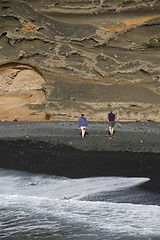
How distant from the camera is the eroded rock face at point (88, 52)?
87.5ft

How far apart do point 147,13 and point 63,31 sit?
681cm

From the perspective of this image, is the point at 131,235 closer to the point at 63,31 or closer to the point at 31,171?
the point at 31,171

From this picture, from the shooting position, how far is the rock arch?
27562 millimetres

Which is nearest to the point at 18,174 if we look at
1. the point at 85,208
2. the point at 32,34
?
the point at 85,208

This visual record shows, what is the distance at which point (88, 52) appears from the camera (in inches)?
1109

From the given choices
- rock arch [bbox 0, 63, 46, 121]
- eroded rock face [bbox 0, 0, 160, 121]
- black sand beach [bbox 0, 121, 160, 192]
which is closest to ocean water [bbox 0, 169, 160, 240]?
black sand beach [bbox 0, 121, 160, 192]

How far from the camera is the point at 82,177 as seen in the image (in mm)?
9883

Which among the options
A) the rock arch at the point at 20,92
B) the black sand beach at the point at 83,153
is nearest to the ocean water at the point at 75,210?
the black sand beach at the point at 83,153

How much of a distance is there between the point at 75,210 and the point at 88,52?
21872 millimetres

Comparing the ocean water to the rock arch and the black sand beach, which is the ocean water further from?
the rock arch

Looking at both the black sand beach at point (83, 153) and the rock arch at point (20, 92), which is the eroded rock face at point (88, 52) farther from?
the black sand beach at point (83, 153)

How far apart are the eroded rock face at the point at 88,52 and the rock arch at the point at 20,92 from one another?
111 millimetres

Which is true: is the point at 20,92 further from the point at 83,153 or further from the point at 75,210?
the point at 75,210

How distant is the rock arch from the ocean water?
17.9 meters
